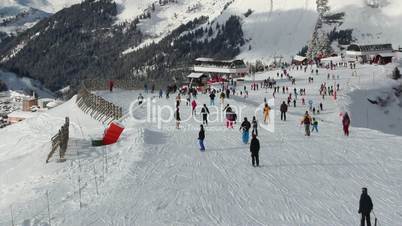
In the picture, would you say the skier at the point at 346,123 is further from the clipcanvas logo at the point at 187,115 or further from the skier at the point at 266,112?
the skier at the point at 266,112

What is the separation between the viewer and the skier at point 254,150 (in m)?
22.4

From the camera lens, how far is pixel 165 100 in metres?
49.5

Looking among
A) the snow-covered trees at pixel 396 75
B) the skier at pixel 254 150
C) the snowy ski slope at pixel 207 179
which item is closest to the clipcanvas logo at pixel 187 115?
the snowy ski slope at pixel 207 179

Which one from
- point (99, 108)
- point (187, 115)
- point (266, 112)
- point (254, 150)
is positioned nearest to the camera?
point (254, 150)

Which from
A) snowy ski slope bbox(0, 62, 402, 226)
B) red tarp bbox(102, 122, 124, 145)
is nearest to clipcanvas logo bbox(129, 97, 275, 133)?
snowy ski slope bbox(0, 62, 402, 226)

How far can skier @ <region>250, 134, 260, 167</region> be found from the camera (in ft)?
73.4

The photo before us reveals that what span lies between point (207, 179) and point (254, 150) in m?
2.74

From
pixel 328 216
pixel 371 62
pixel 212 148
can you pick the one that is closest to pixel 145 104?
pixel 212 148

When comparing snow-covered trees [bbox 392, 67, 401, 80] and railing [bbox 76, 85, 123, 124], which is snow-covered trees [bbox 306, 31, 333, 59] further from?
railing [bbox 76, 85, 123, 124]

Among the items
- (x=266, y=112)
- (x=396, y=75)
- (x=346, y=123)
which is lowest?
(x=346, y=123)

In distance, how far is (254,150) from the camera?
74.2 feet

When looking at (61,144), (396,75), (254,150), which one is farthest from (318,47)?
(254,150)

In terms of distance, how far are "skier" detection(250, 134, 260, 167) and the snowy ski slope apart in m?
0.40

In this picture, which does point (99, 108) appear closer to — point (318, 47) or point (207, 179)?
point (207, 179)
